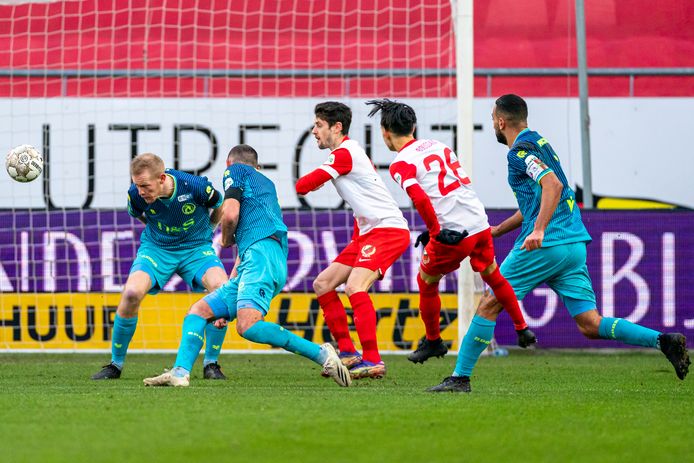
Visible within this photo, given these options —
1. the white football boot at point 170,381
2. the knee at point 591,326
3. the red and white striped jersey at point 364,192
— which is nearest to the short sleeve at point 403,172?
the red and white striped jersey at point 364,192

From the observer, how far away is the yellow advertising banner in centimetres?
1233

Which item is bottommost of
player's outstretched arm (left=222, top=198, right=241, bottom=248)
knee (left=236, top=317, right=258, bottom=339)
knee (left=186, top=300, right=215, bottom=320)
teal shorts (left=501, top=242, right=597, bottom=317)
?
knee (left=236, top=317, right=258, bottom=339)

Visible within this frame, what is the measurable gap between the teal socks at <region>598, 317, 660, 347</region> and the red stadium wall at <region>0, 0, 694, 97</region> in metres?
6.32

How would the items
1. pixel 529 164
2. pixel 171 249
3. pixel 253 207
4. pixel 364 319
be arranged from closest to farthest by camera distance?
pixel 529 164
pixel 253 207
pixel 364 319
pixel 171 249

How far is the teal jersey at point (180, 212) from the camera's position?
889 centimetres

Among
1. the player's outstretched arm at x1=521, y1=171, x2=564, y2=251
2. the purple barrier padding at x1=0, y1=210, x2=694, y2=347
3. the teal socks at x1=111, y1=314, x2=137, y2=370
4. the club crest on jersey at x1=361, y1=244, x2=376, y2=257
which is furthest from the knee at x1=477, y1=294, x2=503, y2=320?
the purple barrier padding at x1=0, y1=210, x2=694, y2=347

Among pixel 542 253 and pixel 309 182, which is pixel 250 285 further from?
pixel 542 253

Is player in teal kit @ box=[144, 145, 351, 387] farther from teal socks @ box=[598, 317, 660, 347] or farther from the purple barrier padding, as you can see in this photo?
the purple barrier padding

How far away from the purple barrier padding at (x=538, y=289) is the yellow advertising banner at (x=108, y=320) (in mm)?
115

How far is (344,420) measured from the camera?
578cm

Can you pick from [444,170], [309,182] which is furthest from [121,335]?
[444,170]

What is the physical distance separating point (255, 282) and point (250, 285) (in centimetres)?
4

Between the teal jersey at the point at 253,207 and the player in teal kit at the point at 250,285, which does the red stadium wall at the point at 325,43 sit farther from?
the player in teal kit at the point at 250,285

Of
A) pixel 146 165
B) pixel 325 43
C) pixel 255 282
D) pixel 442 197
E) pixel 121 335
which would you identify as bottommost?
pixel 121 335
